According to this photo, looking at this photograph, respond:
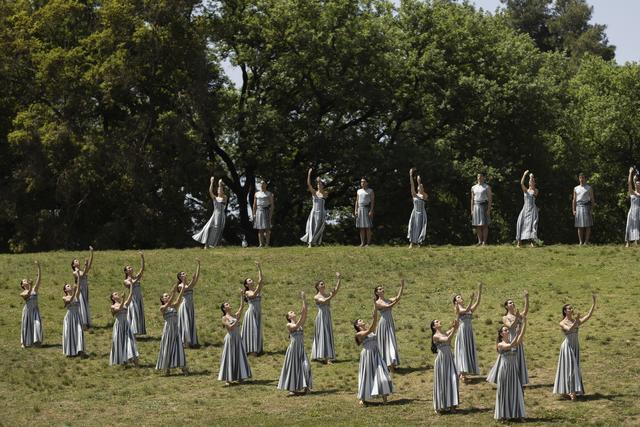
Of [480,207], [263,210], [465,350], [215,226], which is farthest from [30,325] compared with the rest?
[480,207]

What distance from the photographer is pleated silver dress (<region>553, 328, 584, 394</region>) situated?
28.1 metres

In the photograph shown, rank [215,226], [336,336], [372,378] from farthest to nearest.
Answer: [215,226] < [336,336] < [372,378]

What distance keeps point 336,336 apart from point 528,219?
10.1 meters

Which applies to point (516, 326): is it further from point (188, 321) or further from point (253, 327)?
point (188, 321)

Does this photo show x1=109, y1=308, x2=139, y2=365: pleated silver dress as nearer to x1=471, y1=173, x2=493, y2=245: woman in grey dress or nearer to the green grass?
the green grass

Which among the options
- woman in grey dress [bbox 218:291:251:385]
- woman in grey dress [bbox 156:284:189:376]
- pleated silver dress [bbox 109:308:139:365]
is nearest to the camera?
woman in grey dress [bbox 218:291:251:385]

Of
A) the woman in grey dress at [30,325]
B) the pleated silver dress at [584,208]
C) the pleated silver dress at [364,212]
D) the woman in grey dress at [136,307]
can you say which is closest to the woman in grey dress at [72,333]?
the woman in grey dress at [30,325]

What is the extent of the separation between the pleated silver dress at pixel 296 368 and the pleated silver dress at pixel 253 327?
3.98m

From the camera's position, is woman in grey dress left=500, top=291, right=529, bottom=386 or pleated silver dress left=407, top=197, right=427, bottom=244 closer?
woman in grey dress left=500, top=291, right=529, bottom=386

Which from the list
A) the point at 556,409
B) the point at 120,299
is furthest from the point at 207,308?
the point at 556,409

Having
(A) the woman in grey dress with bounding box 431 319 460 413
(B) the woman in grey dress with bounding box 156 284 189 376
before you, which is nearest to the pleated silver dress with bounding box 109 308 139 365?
(B) the woman in grey dress with bounding box 156 284 189 376

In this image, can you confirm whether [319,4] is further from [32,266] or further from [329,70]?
[32,266]

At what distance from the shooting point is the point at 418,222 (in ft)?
146

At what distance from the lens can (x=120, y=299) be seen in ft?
113
